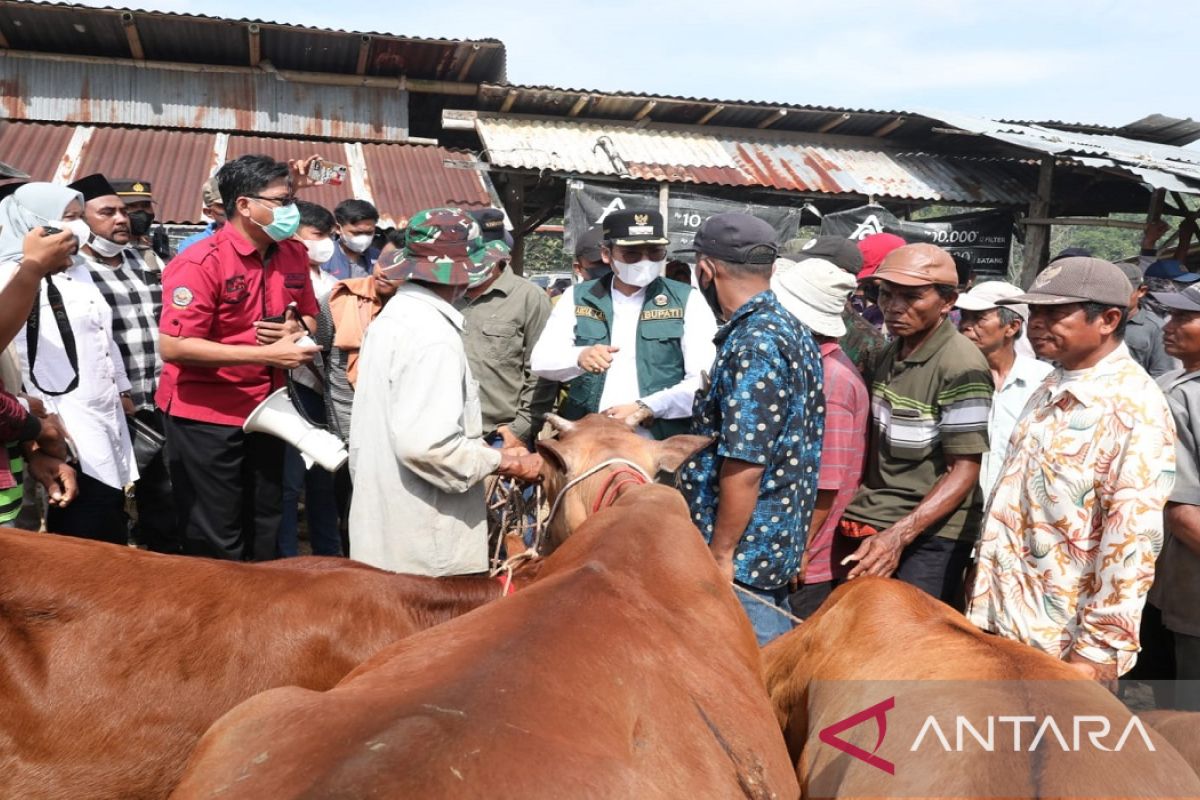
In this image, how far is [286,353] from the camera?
4086mm

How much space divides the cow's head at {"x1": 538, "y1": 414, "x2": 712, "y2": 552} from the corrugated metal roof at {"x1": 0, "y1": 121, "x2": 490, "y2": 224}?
306 inches

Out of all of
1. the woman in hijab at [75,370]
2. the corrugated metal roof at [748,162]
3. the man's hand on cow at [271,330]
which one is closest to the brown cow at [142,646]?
the man's hand on cow at [271,330]

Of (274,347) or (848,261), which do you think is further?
(848,261)

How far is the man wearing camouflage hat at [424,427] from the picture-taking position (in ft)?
10.4

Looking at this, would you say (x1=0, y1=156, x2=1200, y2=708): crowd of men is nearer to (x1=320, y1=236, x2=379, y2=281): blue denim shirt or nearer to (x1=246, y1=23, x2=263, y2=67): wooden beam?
(x1=320, y1=236, x2=379, y2=281): blue denim shirt

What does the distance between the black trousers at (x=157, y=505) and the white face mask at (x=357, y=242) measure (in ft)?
8.61

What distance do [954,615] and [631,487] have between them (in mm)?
1047

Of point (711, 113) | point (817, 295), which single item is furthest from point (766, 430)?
point (711, 113)

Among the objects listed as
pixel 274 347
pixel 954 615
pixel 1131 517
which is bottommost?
pixel 954 615

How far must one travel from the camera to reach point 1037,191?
12.9 m

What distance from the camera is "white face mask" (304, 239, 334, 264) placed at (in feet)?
21.7

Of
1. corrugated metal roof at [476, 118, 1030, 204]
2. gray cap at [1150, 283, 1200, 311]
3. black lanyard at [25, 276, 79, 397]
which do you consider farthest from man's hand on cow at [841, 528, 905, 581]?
corrugated metal roof at [476, 118, 1030, 204]

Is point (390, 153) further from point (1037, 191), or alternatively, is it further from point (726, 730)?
point (726, 730)

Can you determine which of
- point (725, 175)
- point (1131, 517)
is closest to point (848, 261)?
point (1131, 517)
